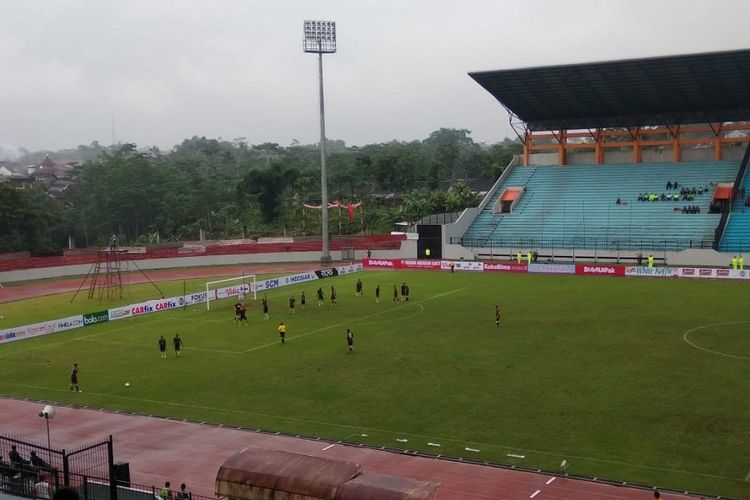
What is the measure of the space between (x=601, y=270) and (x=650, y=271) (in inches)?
155

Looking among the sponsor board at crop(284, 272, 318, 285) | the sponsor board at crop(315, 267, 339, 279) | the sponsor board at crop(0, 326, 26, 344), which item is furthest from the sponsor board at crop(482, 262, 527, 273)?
the sponsor board at crop(0, 326, 26, 344)

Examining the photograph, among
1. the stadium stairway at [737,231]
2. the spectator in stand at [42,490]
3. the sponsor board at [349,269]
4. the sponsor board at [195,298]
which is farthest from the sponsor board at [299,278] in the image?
the spectator in stand at [42,490]

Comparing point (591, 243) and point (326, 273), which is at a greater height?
point (591, 243)

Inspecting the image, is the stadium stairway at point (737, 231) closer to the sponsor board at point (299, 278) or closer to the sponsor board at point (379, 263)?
the sponsor board at point (379, 263)

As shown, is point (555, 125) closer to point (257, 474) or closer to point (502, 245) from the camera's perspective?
point (502, 245)

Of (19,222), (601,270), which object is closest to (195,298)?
(601,270)

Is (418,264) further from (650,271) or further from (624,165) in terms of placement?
(624,165)

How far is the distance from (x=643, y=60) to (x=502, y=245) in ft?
72.4

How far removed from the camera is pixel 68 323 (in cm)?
4659

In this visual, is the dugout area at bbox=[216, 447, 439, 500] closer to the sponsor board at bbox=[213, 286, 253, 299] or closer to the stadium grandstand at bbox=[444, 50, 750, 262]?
the sponsor board at bbox=[213, 286, 253, 299]

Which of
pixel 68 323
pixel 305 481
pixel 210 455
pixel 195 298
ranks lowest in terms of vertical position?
pixel 210 455

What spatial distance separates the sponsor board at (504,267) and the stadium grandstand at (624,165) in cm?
772

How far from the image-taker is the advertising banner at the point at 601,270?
64.4 m

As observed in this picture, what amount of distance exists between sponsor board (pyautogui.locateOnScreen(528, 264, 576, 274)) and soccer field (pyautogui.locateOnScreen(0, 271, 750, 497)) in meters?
11.8
